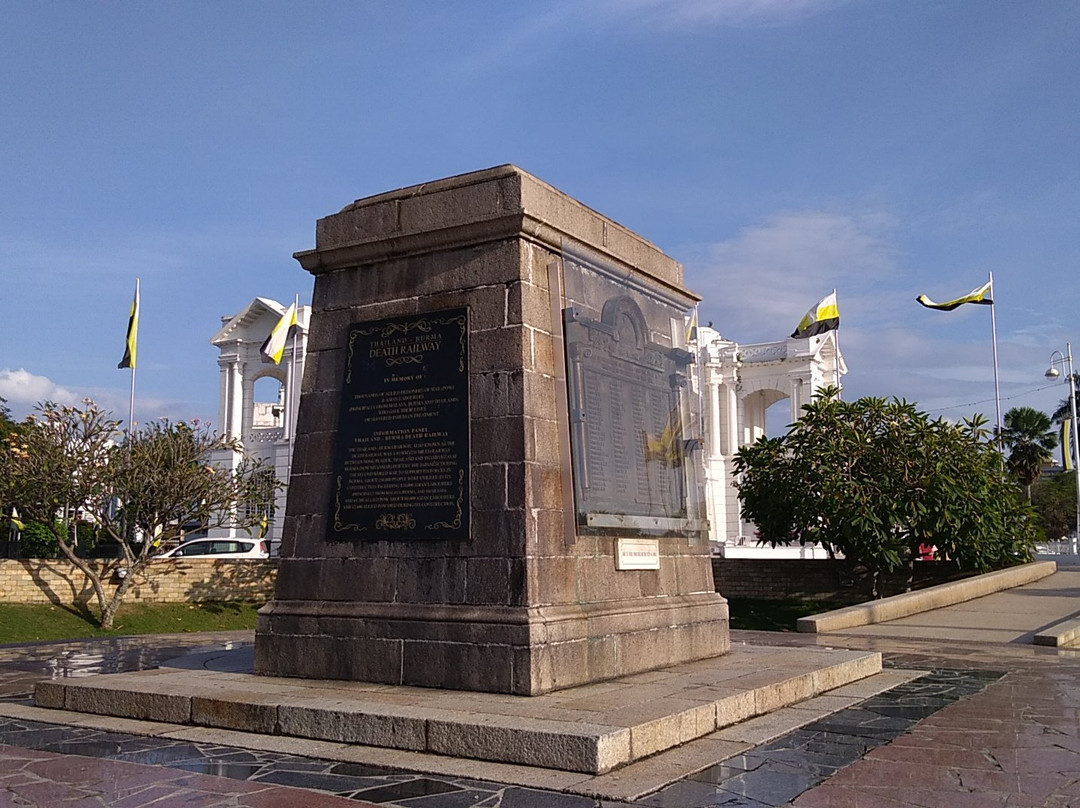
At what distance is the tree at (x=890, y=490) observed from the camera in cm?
2116

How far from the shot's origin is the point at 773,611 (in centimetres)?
2331

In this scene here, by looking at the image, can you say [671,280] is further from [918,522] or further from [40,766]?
[918,522]

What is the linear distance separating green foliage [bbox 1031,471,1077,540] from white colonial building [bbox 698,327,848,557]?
16.8 m

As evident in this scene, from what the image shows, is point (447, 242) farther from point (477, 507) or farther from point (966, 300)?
point (966, 300)

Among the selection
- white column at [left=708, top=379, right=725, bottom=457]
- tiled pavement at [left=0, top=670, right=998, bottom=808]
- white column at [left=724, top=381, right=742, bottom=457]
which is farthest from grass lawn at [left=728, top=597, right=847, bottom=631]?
white column at [left=724, top=381, right=742, bottom=457]

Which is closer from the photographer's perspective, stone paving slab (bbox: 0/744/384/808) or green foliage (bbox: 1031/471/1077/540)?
stone paving slab (bbox: 0/744/384/808)

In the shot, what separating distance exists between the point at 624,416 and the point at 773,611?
16550mm

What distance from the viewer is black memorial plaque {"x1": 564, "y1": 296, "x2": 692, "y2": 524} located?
24.8 ft

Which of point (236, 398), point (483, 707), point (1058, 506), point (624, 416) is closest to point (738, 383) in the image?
point (1058, 506)

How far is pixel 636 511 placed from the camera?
8117 mm

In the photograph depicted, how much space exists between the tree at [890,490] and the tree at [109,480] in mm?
13146

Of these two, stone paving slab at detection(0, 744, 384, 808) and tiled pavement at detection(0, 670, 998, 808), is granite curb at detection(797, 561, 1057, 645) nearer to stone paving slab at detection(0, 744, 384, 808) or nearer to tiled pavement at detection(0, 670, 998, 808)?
tiled pavement at detection(0, 670, 998, 808)

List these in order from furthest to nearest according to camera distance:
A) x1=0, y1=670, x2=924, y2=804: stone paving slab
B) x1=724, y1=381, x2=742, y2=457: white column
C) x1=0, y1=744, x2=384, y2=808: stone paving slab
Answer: x1=724, y1=381, x2=742, y2=457: white column
x1=0, y1=670, x2=924, y2=804: stone paving slab
x1=0, y1=744, x2=384, y2=808: stone paving slab

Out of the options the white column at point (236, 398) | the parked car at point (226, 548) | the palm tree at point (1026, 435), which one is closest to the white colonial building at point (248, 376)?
the white column at point (236, 398)
